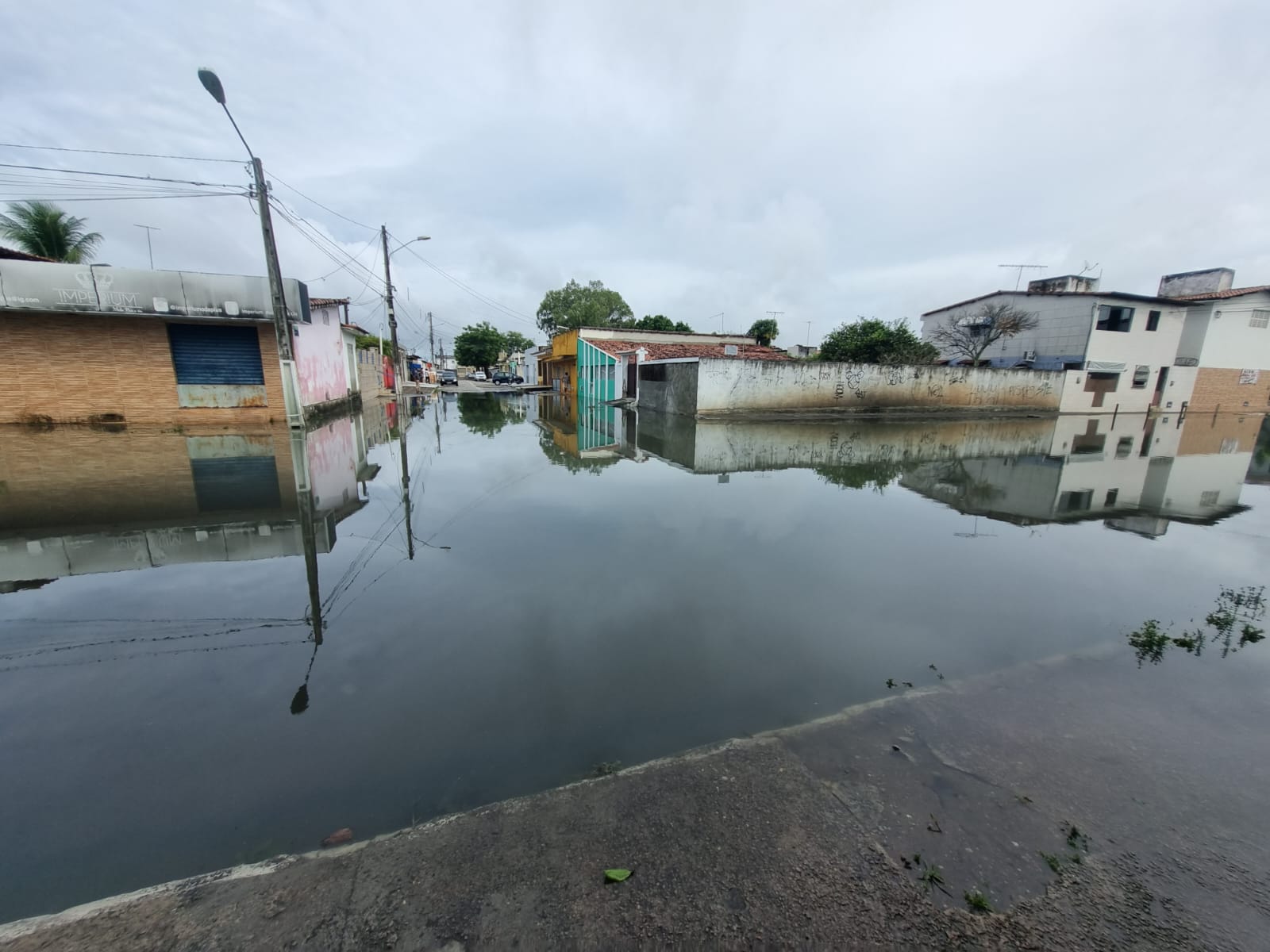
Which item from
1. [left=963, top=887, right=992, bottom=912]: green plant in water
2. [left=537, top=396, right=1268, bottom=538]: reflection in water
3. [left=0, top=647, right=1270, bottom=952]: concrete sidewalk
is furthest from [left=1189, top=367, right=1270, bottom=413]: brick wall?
[left=963, top=887, right=992, bottom=912]: green plant in water

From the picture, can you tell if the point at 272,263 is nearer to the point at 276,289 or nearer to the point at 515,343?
the point at 276,289

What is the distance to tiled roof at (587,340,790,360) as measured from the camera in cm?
2578

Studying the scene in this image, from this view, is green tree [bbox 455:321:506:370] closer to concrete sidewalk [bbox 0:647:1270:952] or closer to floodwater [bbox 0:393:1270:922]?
floodwater [bbox 0:393:1270:922]

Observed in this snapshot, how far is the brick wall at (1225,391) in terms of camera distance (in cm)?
2569

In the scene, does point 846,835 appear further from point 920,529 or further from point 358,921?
point 920,529

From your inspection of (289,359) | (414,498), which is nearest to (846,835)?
(414,498)

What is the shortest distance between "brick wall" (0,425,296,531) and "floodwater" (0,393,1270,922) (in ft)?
0.25

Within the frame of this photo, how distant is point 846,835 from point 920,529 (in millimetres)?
5325

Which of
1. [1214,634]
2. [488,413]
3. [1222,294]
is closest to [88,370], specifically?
[488,413]

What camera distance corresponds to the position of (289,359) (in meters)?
12.6

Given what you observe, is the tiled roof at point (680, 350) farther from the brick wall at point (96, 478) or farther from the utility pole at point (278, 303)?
the brick wall at point (96, 478)

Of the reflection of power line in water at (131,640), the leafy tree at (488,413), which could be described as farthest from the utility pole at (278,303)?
the reflection of power line in water at (131,640)

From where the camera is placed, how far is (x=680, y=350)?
28.2 metres

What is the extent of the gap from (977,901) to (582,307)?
171 ft
